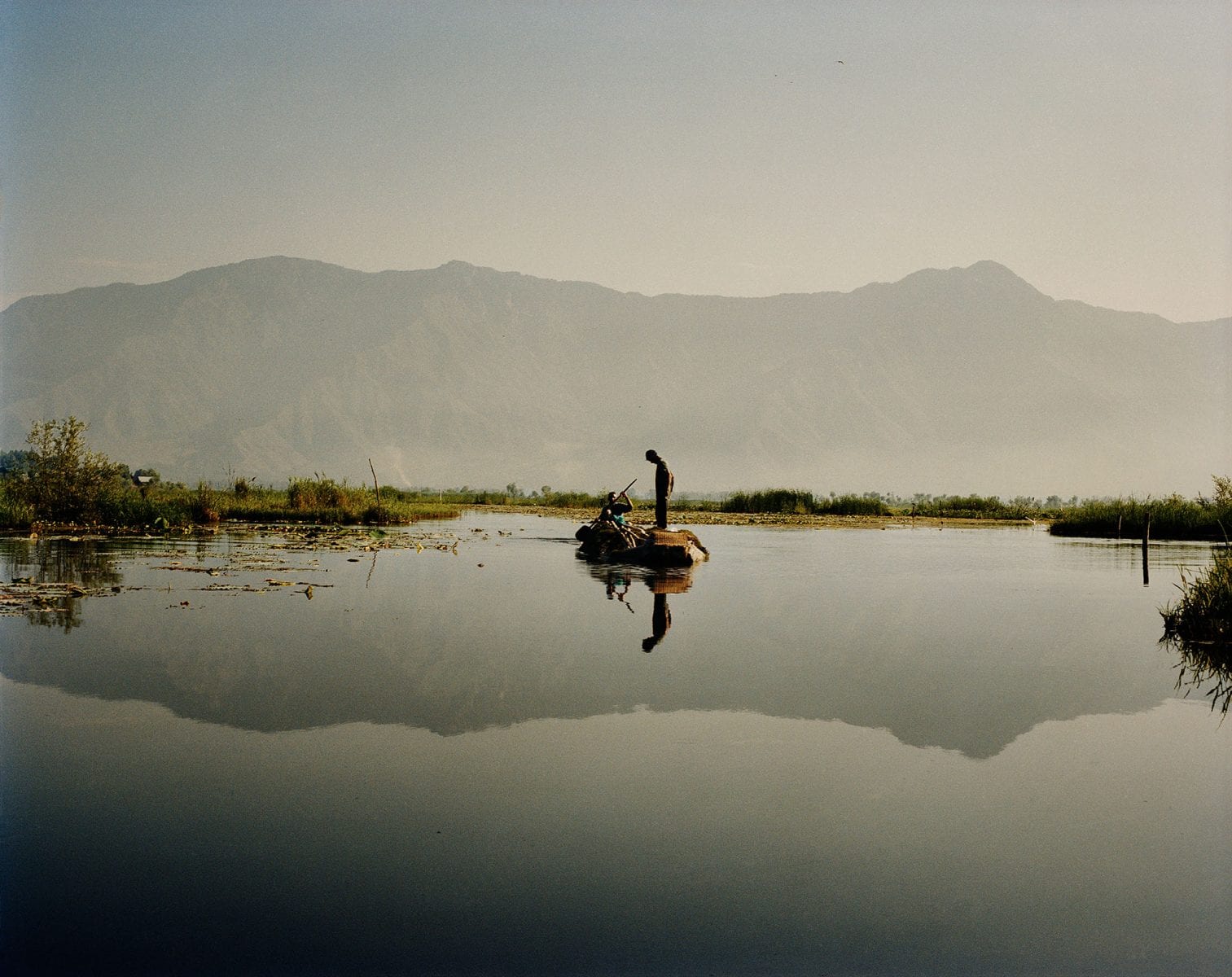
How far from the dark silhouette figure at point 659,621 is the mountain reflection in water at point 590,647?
88 millimetres

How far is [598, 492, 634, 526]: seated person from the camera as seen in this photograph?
25906 millimetres

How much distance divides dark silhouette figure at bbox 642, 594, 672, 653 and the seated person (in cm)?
791

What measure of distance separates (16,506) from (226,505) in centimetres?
980

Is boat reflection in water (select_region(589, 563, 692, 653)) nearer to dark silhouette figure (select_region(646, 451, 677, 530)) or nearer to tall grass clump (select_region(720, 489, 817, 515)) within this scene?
dark silhouette figure (select_region(646, 451, 677, 530))

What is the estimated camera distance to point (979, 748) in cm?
830

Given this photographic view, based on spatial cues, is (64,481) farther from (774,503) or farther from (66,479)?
(774,503)

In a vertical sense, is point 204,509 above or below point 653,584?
above

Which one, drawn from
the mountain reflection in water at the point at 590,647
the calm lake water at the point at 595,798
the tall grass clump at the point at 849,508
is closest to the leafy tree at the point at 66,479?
the mountain reflection in water at the point at 590,647

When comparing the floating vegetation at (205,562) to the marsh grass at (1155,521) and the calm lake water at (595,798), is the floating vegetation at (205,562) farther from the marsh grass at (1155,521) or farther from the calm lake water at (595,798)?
the marsh grass at (1155,521)

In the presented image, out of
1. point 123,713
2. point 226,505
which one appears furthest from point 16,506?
point 123,713

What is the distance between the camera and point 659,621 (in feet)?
47.9

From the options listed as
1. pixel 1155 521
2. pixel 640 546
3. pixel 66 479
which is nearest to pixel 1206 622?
pixel 640 546

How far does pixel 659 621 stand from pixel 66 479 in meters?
23.8

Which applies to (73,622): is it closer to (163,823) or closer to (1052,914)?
(163,823)
